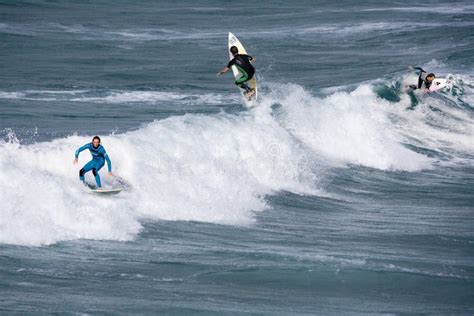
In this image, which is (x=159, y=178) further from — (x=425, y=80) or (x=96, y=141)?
(x=425, y=80)

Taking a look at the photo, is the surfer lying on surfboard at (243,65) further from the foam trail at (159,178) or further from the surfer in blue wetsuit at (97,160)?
the surfer in blue wetsuit at (97,160)

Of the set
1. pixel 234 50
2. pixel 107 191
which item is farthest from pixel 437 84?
pixel 107 191

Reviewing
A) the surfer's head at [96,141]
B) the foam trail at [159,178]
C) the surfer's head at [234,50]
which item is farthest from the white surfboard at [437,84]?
the surfer's head at [96,141]

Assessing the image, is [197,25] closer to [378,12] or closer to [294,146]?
[378,12]

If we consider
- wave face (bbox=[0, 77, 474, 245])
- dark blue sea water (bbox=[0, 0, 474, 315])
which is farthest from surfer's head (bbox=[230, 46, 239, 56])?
dark blue sea water (bbox=[0, 0, 474, 315])

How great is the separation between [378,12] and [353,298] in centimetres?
3764

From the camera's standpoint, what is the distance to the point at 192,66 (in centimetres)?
3394

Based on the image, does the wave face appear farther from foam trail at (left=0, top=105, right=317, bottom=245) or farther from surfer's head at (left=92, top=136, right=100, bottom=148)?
surfer's head at (left=92, top=136, right=100, bottom=148)

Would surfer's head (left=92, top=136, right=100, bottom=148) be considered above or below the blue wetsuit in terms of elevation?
above

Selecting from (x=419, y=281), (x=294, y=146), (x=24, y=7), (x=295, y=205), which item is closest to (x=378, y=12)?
(x=24, y=7)

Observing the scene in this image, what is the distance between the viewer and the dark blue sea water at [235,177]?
13.0 meters

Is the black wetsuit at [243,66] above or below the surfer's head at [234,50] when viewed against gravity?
below

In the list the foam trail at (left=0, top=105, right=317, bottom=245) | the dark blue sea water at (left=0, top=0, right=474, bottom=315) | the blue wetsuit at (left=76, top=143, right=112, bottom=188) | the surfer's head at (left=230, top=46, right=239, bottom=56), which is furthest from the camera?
the surfer's head at (left=230, top=46, right=239, bottom=56)

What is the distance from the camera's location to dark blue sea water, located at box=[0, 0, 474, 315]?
1297cm
